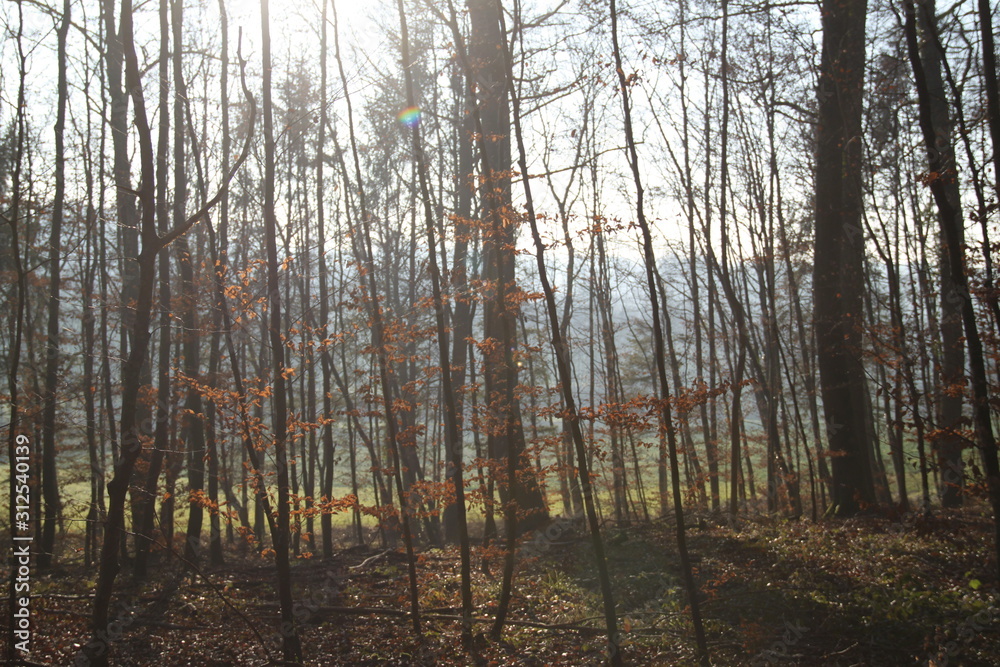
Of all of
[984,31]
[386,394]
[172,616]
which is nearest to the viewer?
[984,31]

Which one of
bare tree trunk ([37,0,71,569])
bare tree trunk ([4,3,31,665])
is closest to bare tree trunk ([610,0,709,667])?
bare tree trunk ([4,3,31,665])

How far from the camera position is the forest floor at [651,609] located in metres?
5.11

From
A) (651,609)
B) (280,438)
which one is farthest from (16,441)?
(651,609)

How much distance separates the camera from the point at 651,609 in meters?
6.60

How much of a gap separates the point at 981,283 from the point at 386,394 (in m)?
5.22

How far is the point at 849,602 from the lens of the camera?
18.6 ft

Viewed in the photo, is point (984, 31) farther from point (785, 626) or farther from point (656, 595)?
point (656, 595)

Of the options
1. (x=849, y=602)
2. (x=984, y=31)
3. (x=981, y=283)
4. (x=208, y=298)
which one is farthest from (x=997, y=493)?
(x=208, y=298)

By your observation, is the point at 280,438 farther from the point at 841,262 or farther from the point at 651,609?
the point at 841,262

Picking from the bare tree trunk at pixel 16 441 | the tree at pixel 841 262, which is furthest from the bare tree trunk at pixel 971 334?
the bare tree trunk at pixel 16 441

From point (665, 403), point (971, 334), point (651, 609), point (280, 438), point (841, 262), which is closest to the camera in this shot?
point (971, 334)

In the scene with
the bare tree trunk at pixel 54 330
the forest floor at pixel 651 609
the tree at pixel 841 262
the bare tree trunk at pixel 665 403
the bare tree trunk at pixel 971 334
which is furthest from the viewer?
the tree at pixel 841 262

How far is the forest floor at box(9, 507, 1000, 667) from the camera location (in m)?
5.11

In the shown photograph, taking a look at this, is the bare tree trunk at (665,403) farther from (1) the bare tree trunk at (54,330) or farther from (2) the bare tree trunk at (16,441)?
(1) the bare tree trunk at (54,330)
